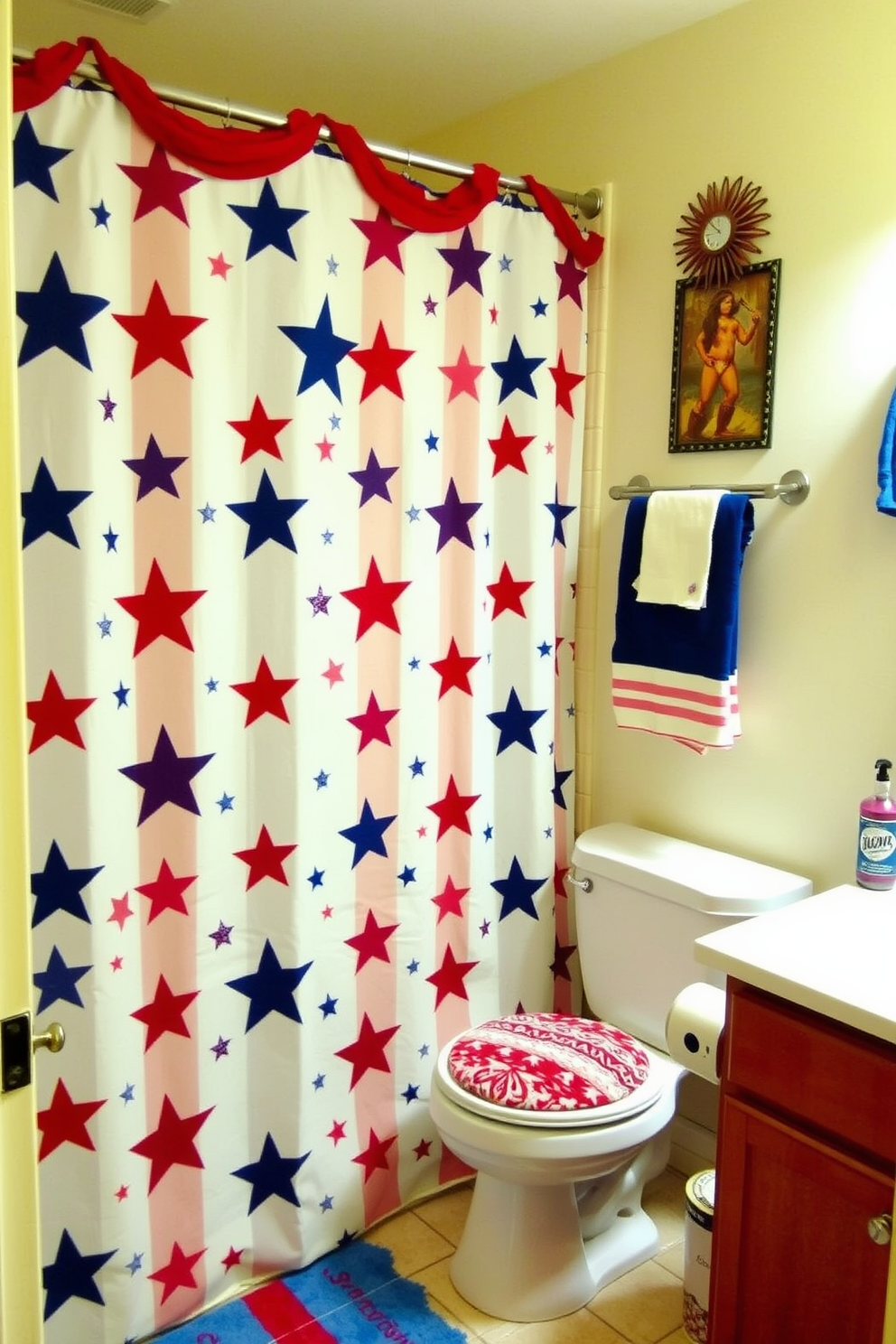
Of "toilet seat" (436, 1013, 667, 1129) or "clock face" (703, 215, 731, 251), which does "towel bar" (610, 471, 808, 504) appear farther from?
"toilet seat" (436, 1013, 667, 1129)

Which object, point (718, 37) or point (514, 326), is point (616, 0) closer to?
point (718, 37)

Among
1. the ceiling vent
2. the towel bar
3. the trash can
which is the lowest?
the trash can

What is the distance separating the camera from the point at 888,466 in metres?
1.71

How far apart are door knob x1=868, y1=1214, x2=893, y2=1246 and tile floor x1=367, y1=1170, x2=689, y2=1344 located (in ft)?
2.28

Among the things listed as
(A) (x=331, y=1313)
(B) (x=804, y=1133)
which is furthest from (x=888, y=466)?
(A) (x=331, y=1313)

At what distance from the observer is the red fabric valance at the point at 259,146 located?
1.52m

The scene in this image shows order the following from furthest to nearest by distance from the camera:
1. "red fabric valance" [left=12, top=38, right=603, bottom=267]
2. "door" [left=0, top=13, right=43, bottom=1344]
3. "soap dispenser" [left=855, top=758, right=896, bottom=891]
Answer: "soap dispenser" [left=855, top=758, right=896, bottom=891]
"red fabric valance" [left=12, top=38, right=603, bottom=267]
"door" [left=0, top=13, right=43, bottom=1344]

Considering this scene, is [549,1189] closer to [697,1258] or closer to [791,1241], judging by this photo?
[697,1258]

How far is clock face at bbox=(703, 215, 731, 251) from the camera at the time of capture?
200 cm

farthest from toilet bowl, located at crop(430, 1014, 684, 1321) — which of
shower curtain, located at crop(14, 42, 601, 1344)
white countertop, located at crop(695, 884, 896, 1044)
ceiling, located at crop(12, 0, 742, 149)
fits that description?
ceiling, located at crop(12, 0, 742, 149)

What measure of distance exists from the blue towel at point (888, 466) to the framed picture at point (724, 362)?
0.27 meters

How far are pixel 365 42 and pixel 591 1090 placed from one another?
2.01 meters

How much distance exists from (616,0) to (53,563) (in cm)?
140

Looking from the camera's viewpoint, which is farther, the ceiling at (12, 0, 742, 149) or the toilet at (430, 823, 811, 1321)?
the ceiling at (12, 0, 742, 149)
